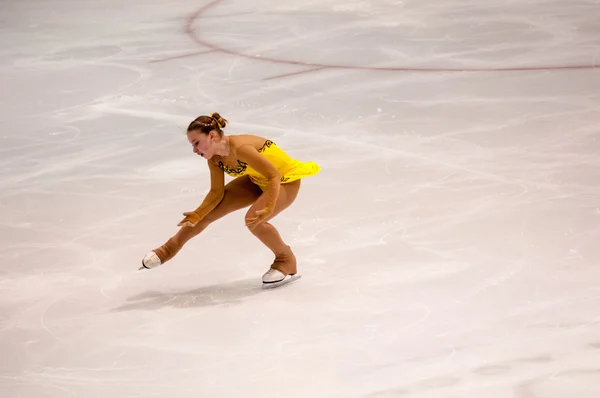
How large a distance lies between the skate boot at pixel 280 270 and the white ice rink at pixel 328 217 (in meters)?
0.05

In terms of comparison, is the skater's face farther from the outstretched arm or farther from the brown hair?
the outstretched arm

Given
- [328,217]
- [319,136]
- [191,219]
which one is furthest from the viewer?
[319,136]

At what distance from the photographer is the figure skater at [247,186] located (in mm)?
3818

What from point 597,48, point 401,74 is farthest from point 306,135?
point 597,48

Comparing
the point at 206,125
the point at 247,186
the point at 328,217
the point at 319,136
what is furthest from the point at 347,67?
the point at 206,125

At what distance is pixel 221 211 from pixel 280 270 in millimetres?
340

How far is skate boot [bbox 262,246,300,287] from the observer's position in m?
3.99

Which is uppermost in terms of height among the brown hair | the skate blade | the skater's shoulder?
the brown hair

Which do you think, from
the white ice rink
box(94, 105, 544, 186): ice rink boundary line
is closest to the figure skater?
the white ice rink

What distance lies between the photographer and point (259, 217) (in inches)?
150

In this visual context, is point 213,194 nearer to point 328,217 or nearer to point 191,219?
point 191,219

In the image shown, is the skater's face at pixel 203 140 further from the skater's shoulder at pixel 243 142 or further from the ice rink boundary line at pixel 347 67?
the ice rink boundary line at pixel 347 67

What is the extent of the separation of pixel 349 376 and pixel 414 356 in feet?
0.78

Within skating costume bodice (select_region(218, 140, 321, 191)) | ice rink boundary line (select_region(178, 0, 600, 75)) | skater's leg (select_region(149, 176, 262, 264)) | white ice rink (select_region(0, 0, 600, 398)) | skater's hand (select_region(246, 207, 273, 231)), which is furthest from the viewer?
ice rink boundary line (select_region(178, 0, 600, 75))
